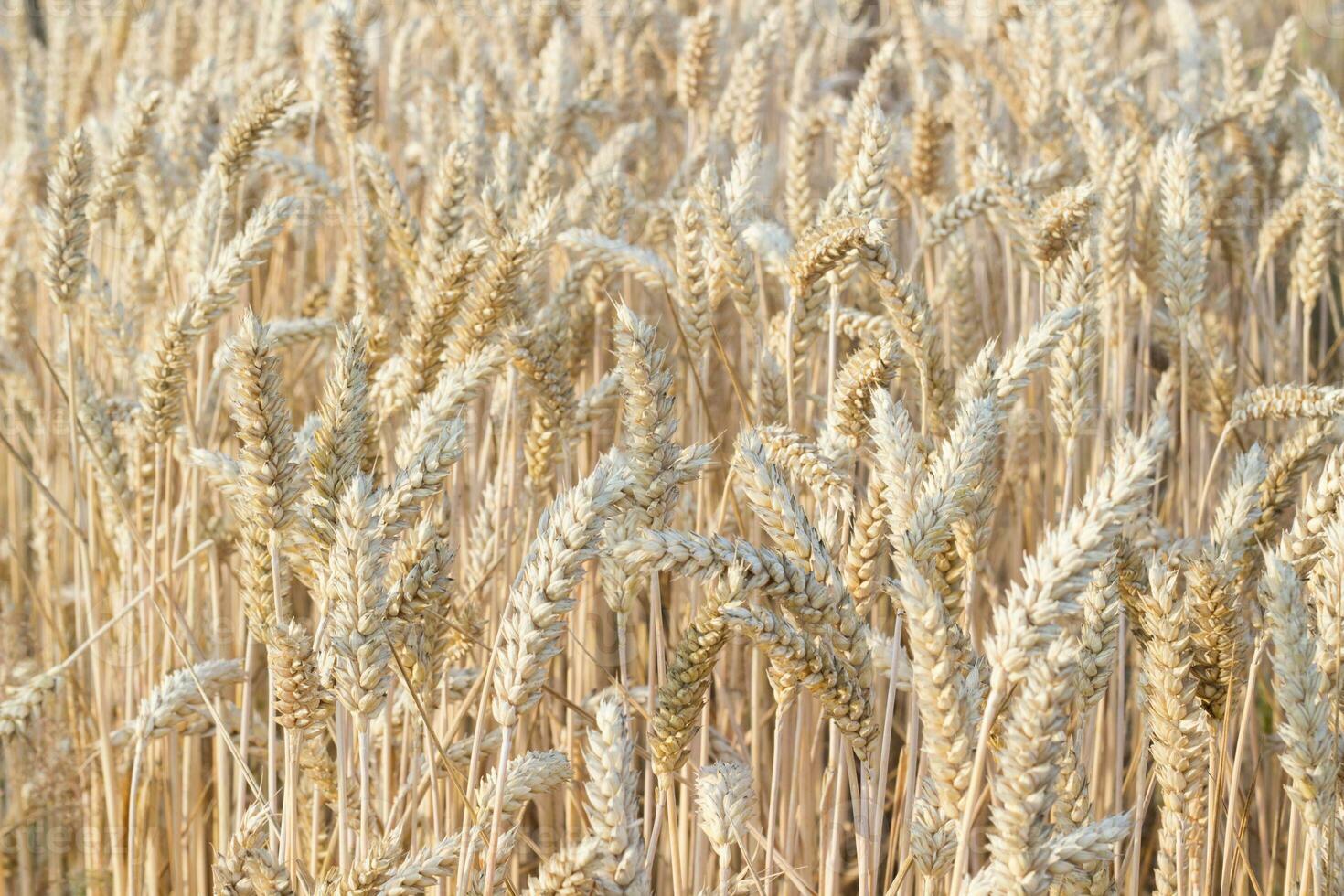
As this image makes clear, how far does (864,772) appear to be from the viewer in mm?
1230

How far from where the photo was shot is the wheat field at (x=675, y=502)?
3.77 feet

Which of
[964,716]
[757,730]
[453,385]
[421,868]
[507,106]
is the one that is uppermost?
[507,106]

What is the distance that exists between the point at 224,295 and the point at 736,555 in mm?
909

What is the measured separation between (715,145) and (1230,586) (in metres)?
2.00

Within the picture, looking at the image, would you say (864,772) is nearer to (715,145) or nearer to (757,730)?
(757,730)

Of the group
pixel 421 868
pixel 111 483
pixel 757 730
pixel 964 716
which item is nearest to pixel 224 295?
pixel 111 483

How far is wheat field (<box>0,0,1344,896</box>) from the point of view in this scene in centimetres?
115

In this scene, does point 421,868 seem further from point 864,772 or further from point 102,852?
point 102,852

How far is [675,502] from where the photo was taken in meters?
1.33

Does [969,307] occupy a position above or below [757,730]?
above

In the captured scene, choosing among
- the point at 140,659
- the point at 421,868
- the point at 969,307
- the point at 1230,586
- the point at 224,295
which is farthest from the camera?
the point at 969,307

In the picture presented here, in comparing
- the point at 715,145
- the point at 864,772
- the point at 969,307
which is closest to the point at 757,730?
the point at 864,772

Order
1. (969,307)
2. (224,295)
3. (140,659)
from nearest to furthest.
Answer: (224,295) → (140,659) → (969,307)

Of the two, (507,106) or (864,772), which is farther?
(507,106)
